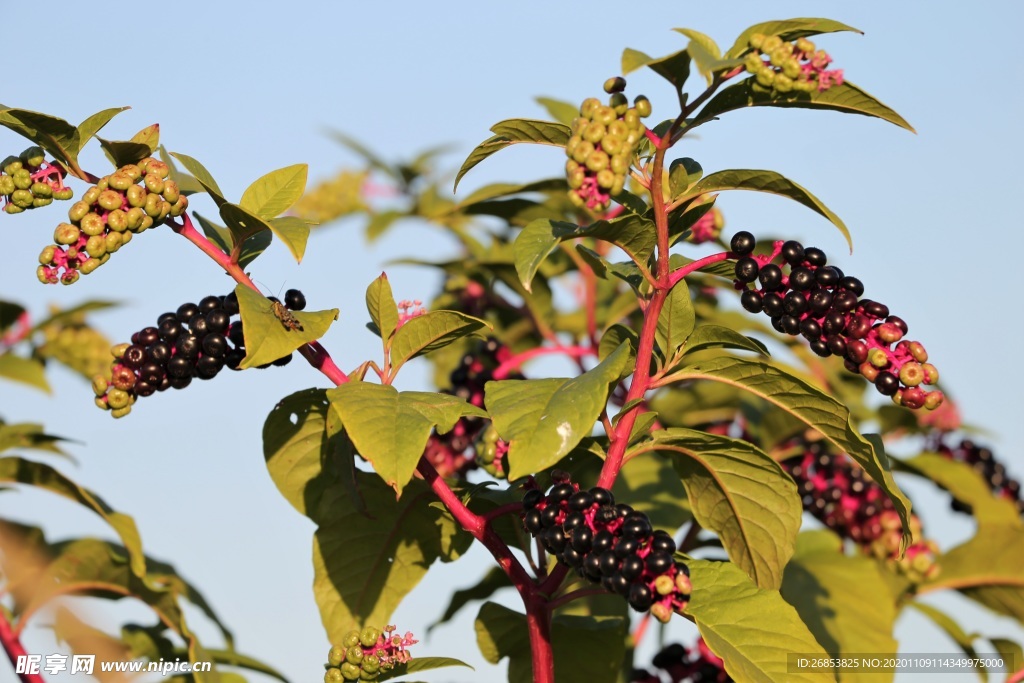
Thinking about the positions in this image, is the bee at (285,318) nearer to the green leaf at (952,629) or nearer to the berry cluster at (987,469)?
the green leaf at (952,629)

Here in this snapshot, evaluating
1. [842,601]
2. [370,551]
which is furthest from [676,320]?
[842,601]

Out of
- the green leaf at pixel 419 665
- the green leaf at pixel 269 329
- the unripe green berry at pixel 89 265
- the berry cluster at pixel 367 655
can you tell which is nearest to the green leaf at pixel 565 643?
the green leaf at pixel 419 665

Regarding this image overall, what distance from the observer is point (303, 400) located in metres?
1.92

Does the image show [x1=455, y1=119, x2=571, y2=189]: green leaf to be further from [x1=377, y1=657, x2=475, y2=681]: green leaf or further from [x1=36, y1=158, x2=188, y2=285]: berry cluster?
[x1=377, y1=657, x2=475, y2=681]: green leaf

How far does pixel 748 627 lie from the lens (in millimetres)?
1763

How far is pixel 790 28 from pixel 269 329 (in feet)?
3.04

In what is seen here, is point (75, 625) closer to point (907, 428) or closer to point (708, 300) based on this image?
point (708, 300)

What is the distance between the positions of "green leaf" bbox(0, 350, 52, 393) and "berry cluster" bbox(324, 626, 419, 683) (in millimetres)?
2230

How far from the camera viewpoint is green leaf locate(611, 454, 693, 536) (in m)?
2.78

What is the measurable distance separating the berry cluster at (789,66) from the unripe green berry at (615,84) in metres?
0.18

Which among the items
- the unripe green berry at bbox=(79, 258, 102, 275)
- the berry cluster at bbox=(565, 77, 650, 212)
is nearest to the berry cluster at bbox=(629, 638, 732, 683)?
the berry cluster at bbox=(565, 77, 650, 212)

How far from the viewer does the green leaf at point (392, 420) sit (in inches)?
60.8

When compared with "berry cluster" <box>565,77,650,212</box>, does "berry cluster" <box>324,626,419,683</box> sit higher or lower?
lower

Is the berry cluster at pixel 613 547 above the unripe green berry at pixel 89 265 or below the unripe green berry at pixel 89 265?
below
